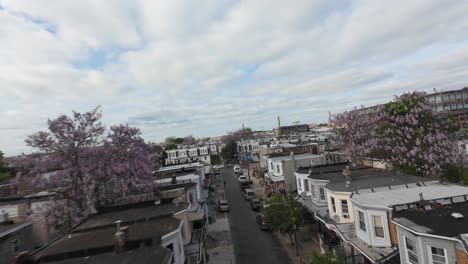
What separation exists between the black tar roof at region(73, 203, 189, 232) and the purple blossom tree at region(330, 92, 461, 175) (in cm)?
2322

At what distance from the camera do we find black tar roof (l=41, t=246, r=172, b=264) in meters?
11.0

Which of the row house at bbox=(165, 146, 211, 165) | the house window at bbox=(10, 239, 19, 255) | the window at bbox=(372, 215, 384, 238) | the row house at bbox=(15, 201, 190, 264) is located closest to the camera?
the row house at bbox=(15, 201, 190, 264)

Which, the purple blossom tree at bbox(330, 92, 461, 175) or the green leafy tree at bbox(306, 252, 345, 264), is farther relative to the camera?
the purple blossom tree at bbox(330, 92, 461, 175)

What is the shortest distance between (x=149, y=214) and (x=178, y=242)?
380 cm

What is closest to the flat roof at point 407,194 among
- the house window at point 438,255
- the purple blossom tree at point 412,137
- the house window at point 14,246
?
the house window at point 438,255

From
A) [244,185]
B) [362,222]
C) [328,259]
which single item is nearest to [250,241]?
[328,259]

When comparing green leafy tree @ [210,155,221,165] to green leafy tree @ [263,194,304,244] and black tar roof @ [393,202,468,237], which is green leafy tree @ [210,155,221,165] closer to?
green leafy tree @ [263,194,304,244]

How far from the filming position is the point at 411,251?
12.6m

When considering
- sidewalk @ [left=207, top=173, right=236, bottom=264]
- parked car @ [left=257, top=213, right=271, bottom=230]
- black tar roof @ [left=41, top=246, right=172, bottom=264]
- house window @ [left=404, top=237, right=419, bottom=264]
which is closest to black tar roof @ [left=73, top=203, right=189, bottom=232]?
black tar roof @ [left=41, top=246, right=172, bottom=264]

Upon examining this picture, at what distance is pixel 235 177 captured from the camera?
2584 inches

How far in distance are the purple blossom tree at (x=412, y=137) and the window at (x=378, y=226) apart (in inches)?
577

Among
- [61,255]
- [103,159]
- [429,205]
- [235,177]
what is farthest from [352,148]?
[235,177]

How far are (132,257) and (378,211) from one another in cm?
1363

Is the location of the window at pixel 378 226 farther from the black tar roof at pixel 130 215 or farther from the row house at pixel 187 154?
the row house at pixel 187 154
